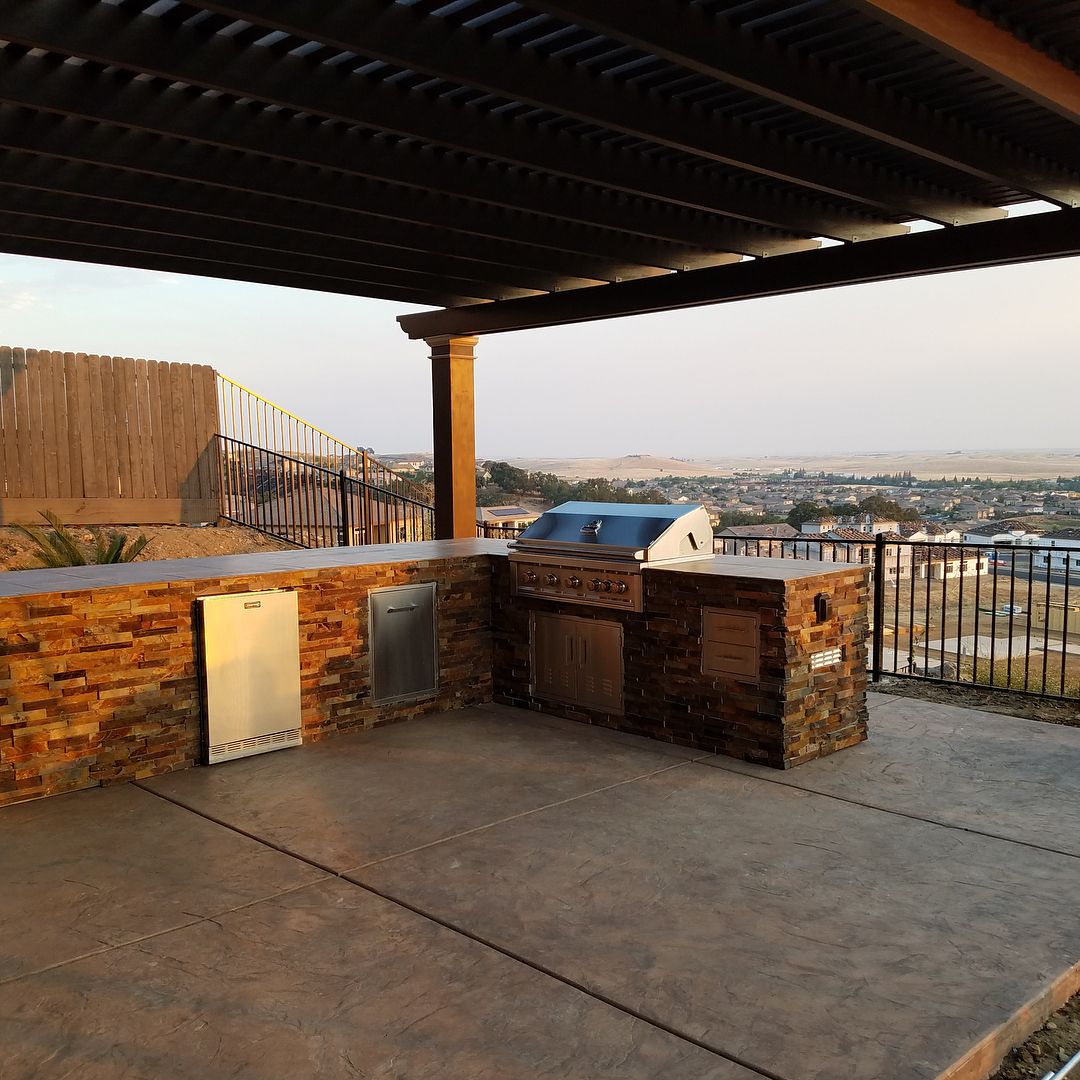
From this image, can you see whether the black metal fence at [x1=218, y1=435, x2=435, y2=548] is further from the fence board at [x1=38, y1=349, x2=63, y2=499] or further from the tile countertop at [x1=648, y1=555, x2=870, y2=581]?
the tile countertop at [x1=648, y1=555, x2=870, y2=581]

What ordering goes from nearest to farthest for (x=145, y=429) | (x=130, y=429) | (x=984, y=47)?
1. (x=984, y=47)
2. (x=130, y=429)
3. (x=145, y=429)

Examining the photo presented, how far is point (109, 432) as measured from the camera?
1105cm

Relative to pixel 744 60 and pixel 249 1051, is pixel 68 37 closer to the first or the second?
pixel 744 60

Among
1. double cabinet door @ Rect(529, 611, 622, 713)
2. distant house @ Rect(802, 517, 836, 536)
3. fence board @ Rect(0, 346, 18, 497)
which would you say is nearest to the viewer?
double cabinet door @ Rect(529, 611, 622, 713)

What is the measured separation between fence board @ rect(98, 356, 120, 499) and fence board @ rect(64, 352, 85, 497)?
28 cm

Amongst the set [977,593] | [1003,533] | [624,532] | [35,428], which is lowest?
[977,593]

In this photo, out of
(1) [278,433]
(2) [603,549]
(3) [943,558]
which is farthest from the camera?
(1) [278,433]

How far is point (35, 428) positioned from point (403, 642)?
7.08m

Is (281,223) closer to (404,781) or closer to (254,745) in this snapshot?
(254,745)

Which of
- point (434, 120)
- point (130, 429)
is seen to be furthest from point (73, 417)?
point (434, 120)

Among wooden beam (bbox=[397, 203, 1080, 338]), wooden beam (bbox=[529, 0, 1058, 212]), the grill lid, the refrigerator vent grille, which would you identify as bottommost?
the refrigerator vent grille

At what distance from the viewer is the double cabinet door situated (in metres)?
5.51

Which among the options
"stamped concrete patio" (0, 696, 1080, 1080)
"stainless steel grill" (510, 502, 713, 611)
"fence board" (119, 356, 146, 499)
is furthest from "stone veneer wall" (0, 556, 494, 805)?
"fence board" (119, 356, 146, 499)

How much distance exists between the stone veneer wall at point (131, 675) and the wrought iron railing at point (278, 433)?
21.3 ft
